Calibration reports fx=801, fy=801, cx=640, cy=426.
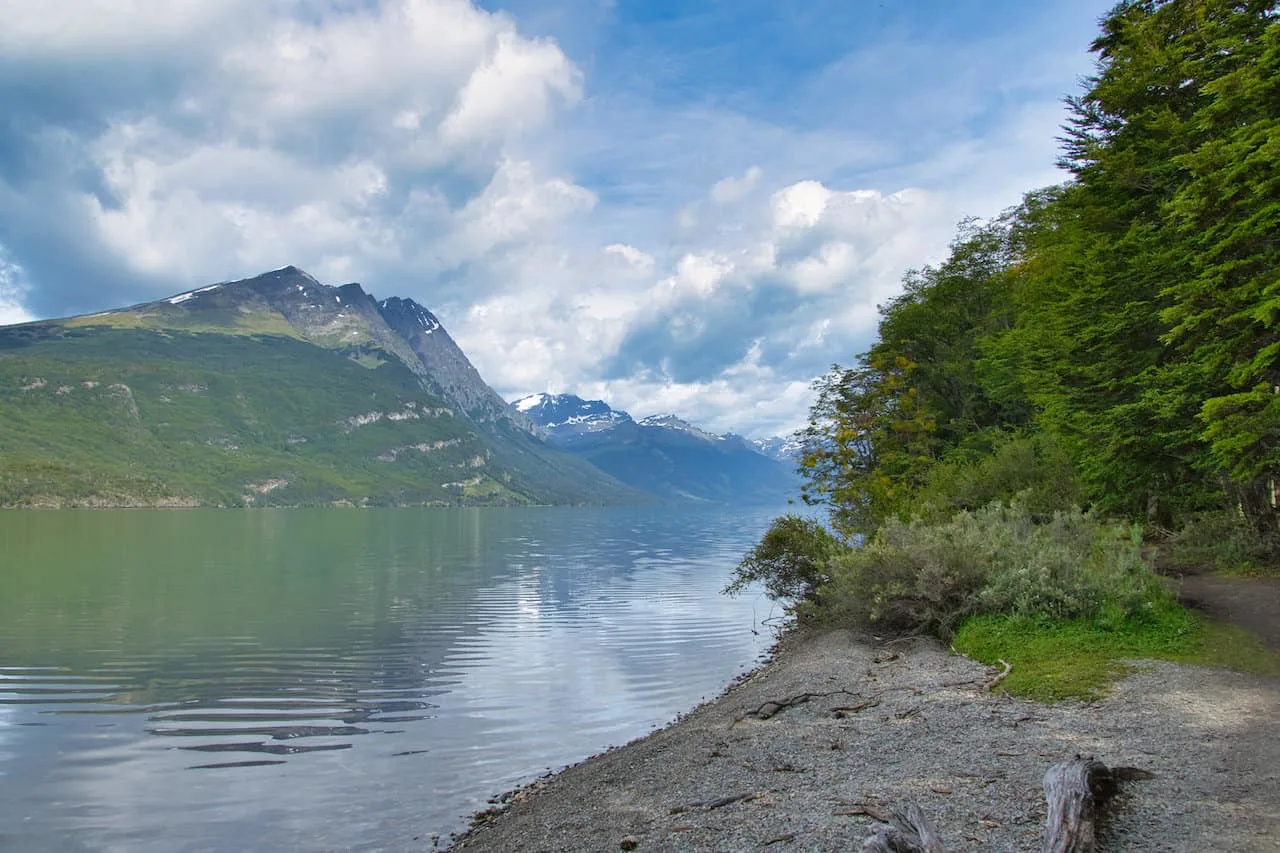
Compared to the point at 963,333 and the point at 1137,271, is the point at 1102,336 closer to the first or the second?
the point at 1137,271

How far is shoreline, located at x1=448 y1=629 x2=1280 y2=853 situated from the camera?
29.6 feet

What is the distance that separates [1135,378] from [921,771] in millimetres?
19277

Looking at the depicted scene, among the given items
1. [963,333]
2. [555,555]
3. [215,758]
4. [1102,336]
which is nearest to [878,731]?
[215,758]

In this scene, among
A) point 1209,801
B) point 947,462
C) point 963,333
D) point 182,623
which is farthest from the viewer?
point 963,333

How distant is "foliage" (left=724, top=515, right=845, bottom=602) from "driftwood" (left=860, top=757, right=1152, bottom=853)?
23.6m

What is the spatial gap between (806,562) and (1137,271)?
16164 millimetres

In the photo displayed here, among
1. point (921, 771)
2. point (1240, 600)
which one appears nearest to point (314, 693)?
point (921, 771)

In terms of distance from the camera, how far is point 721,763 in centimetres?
1407

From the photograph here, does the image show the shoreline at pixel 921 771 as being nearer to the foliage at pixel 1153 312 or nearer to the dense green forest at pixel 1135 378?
the dense green forest at pixel 1135 378

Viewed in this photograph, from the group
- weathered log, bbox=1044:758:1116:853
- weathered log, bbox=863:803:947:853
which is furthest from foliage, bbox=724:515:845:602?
weathered log, bbox=863:803:947:853

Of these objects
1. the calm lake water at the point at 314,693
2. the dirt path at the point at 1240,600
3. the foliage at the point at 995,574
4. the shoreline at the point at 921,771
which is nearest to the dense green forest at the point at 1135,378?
the foliage at the point at 995,574

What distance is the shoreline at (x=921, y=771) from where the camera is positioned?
9016 mm

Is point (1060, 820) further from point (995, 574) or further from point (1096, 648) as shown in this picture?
point (995, 574)

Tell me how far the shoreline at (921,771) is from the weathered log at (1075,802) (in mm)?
271
